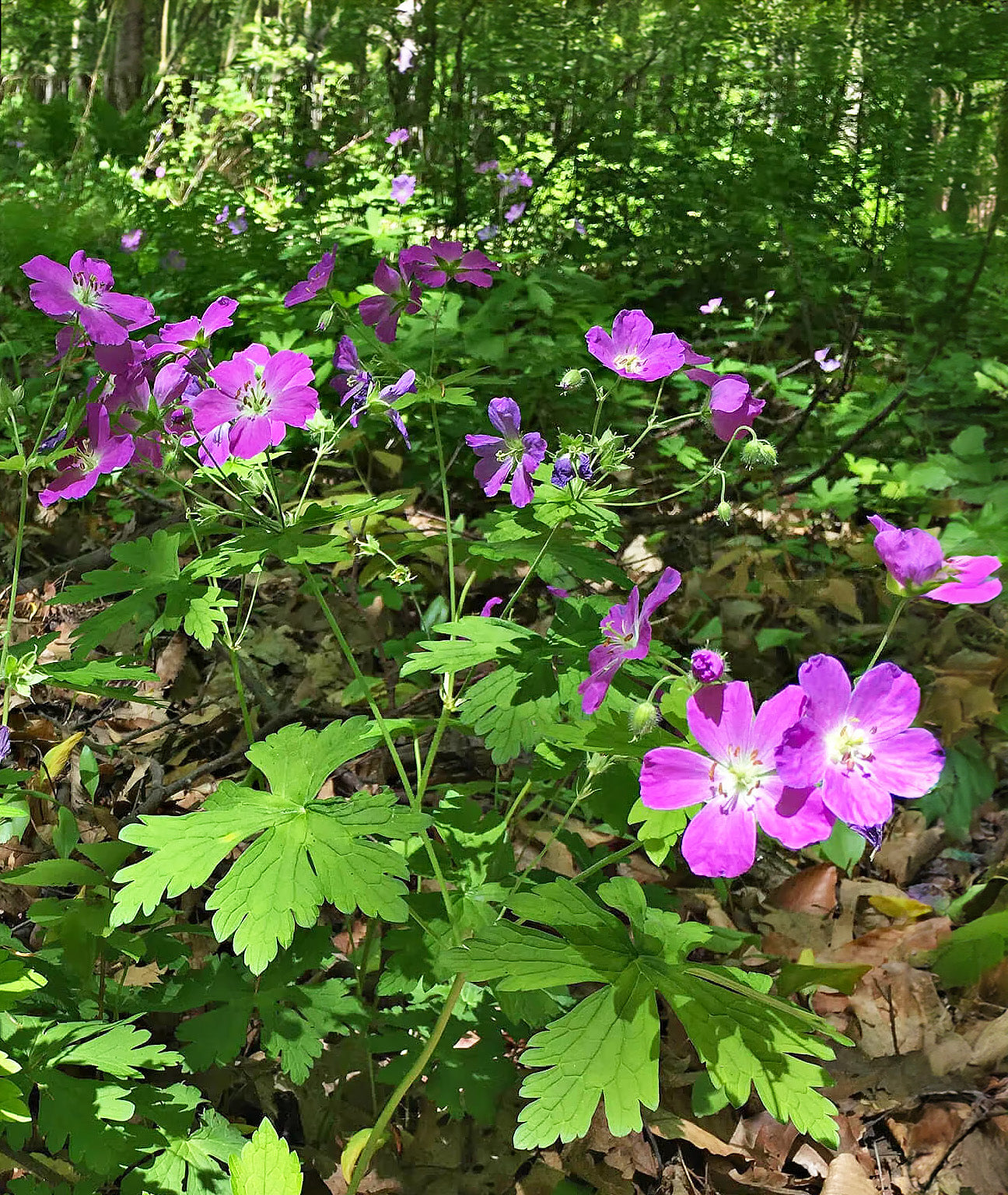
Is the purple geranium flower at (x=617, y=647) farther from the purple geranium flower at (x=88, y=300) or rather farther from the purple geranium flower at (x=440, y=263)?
the purple geranium flower at (x=88, y=300)

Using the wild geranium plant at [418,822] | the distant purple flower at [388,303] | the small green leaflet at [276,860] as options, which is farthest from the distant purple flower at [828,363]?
the small green leaflet at [276,860]

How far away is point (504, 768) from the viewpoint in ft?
7.07

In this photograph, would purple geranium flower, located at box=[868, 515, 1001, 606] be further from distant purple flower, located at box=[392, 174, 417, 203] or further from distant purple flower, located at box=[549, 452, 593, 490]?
distant purple flower, located at box=[392, 174, 417, 203]

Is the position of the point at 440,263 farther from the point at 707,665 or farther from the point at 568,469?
the point at 707,665

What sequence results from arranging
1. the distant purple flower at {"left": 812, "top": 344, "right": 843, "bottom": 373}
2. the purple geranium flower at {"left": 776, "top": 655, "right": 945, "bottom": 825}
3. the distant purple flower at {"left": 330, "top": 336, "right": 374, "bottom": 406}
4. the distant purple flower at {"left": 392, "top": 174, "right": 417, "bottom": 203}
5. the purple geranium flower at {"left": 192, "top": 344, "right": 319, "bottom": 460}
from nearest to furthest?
the purple geranium flower at {"left": 776, "top": 655, "right": 945, "bottom": 825} < the purple geranium flower at {"left": 192, "top": 344, "right": 319, "bottom": 460} < the distant purple flower at {"left": 330, "top": 336, "right": 374, "bottom": 406} < the distant purple flower at {"left": 812, "top": 344, "right": 843, "bottom": 373} < the distant purple flower at {"left": 392, "top": 174, "right": 417, "bottom": 203}

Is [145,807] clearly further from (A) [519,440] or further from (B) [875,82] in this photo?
(B) [875,82]

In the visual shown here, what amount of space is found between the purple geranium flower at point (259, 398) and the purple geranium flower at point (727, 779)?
0.78 metres

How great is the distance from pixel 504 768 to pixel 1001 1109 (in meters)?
1.20

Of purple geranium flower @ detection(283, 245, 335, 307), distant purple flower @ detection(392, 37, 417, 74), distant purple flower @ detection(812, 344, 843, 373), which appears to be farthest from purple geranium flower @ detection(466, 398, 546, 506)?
distant purple flower @ detection(392, 37, 417, 74)

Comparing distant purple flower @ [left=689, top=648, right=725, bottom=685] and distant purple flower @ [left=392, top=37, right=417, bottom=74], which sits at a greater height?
distant purple flower @ [left=392, top=37, right=417, bottom=74]

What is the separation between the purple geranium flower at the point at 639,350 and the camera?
1.33 metres

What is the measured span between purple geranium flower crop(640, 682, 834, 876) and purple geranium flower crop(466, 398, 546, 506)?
61 centimetres

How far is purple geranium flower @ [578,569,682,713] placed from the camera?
1058 mm

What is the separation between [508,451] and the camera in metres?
1.43
